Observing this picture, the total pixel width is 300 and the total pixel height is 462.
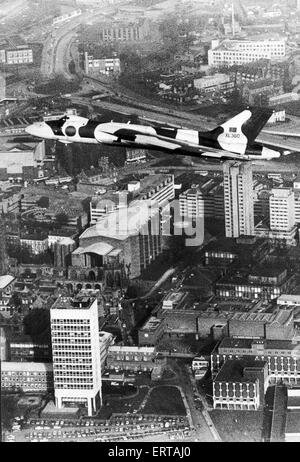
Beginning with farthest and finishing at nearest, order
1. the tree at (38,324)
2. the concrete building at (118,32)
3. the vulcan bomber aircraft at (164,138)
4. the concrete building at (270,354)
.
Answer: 1. the concrete building at (118,32)
2. the tree at (38,324)
3. the concrete building at (270,354)
4. the vulcan bomber aircraft at (164,138)

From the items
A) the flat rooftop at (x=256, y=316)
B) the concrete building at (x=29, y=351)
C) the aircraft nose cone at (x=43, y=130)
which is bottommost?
the concrete building at (x=29, y=351)

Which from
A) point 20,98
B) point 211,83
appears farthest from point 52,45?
point 211,83

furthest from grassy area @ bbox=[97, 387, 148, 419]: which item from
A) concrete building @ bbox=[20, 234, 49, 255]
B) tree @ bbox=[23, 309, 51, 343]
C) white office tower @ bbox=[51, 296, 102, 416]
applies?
concrete building @ bbox=[20, 234, 49, 255]

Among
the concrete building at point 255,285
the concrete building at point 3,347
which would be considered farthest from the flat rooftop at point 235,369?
the concrete building at point 3,347

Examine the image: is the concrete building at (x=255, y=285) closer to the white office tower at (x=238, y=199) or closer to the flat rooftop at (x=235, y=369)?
the white office tower at (x=238, y=199)

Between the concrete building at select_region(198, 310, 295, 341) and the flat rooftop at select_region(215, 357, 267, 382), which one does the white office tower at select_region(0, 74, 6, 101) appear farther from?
the flat rooftop at select_region(215, 357, 267, 382)

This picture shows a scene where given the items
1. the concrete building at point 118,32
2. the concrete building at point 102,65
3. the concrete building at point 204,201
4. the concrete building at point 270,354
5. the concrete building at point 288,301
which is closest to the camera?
the concrete building at point 270,354
